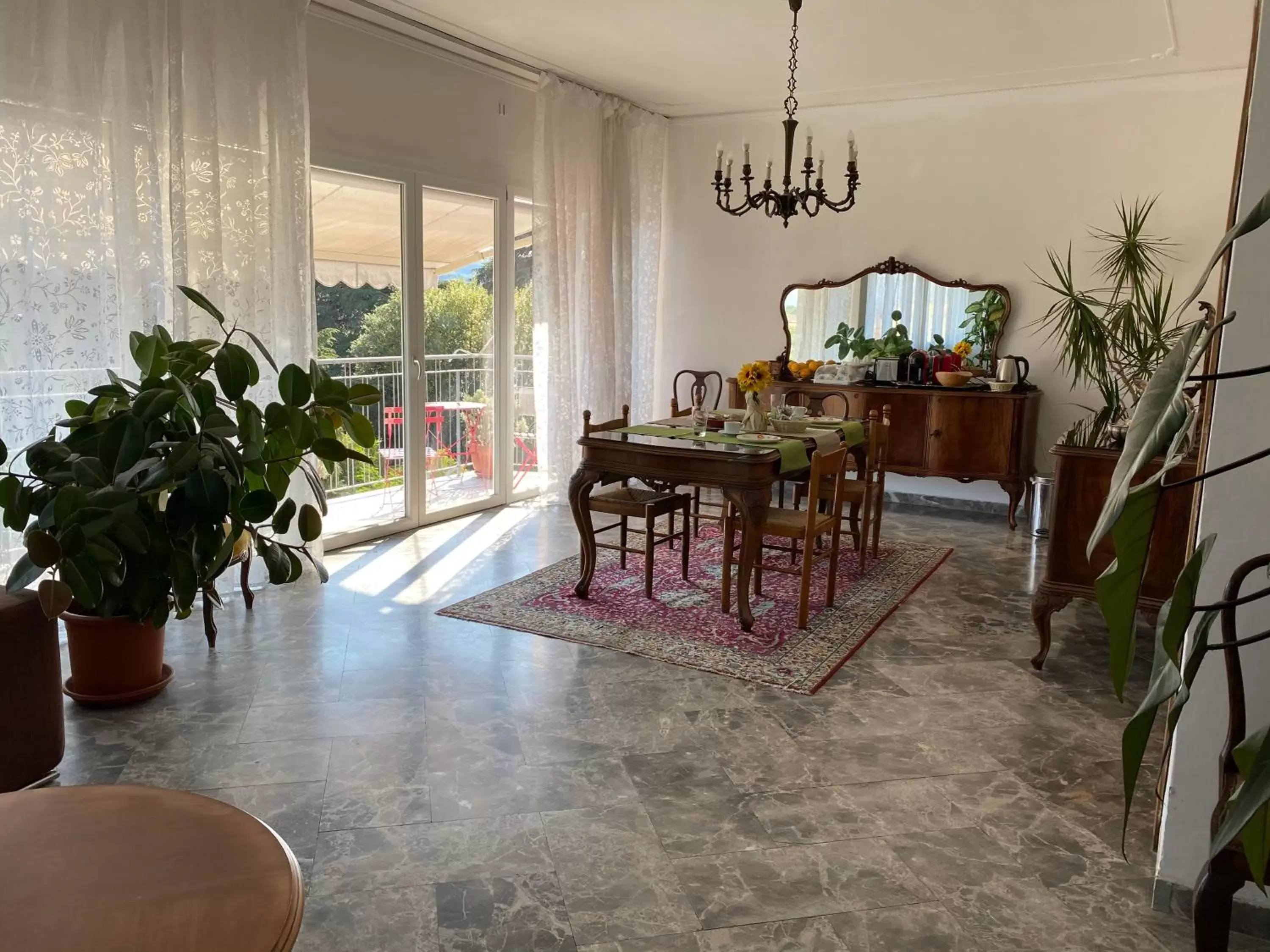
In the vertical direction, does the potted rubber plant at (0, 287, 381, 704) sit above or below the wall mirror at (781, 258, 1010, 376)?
below

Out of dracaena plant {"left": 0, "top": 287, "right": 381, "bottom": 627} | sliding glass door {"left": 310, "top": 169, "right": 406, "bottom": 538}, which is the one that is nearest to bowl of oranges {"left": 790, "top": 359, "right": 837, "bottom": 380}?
sliding glass door {"left": 310, "top": 169, "right": 406, "bottom": 538}

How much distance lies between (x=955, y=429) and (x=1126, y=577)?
210 inches

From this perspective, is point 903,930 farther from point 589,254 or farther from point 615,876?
point 589,254

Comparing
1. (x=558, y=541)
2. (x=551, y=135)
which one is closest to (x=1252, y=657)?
(x=558, y=541)

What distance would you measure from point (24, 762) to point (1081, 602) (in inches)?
170

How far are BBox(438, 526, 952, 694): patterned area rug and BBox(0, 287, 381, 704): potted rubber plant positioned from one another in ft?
4.54

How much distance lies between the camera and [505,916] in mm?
2156

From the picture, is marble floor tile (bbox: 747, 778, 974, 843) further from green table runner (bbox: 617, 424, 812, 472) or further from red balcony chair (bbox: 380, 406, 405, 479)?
red balcony chair (bbox: 380, 406, 405, 479)

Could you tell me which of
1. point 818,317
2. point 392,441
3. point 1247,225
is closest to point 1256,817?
point 1247,225

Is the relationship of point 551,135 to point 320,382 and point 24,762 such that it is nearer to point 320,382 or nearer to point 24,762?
point 320,382

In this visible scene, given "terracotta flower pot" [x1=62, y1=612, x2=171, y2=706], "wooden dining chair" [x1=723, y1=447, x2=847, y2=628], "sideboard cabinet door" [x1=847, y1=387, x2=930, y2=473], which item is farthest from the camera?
"sideboard cabinet door" [x1=847, y1=387, x2=930, y2=473]

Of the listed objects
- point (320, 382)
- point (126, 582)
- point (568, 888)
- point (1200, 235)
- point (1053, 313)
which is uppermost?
point (1200, 235)

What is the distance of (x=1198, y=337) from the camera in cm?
110

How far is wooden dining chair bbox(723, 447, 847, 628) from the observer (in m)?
3.92
